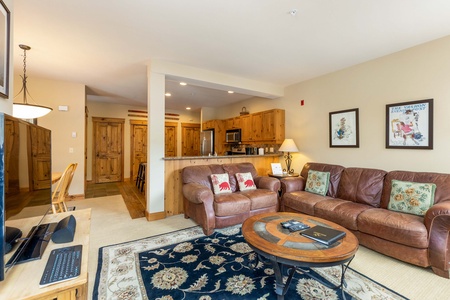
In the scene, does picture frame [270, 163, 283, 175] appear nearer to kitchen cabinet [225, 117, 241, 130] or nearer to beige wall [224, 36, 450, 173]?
beige wall [224, 36, 450, 173]

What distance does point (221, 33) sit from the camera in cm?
261

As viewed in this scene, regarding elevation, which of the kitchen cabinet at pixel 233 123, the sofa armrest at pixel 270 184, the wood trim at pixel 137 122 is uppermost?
the wood trim at pixel 137 122

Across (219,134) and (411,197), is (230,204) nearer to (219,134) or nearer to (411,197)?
(411,197)

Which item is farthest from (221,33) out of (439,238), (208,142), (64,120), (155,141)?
(208,142)

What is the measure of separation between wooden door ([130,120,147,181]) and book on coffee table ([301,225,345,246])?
6632 mm

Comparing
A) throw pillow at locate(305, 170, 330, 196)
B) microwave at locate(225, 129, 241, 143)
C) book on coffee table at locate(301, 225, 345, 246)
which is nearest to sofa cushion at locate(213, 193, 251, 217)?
throw pillow at locate(305, 170, 330, 196)

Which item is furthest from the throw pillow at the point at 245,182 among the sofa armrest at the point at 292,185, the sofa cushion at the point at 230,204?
the sofa armrest at the point at 292,185

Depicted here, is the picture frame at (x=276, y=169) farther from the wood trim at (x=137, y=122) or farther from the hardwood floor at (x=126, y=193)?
the wood trim at (x=137, y=122)

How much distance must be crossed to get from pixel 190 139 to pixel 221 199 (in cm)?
551

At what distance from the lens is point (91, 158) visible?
6672 mm

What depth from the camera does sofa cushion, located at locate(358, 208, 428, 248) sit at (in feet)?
6.85

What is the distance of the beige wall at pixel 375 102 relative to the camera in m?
2.73

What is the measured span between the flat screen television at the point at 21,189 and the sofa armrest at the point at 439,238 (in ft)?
Answer: 10.5

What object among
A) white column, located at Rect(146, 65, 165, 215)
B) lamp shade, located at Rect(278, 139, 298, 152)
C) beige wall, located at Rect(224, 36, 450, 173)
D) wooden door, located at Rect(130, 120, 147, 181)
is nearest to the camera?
beige wall, located at Rect(224, 36, 450, 173)
